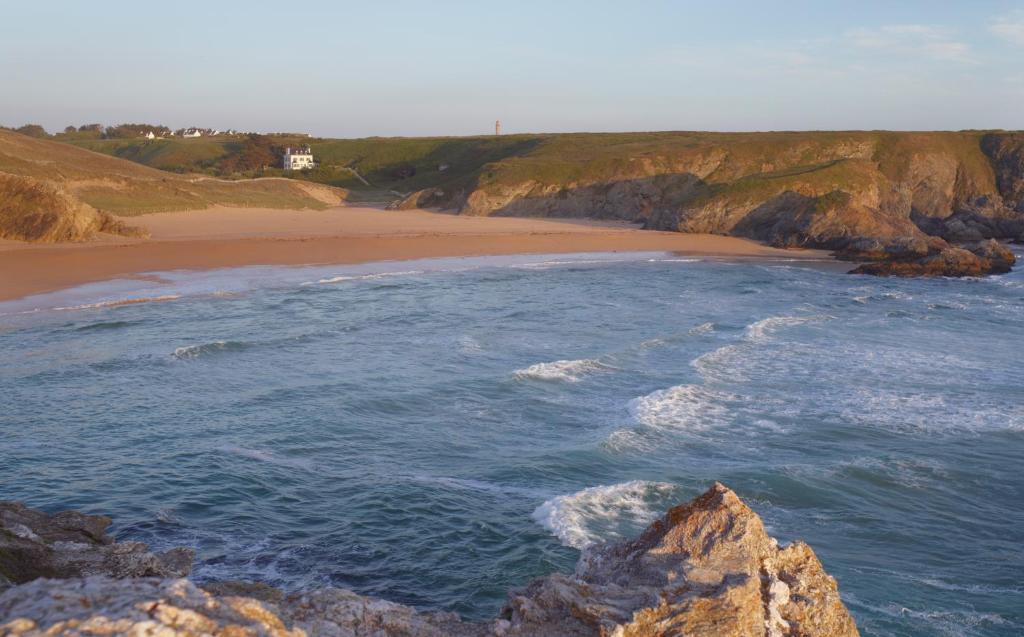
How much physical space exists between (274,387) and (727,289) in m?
19.1

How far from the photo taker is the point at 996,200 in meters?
51.3

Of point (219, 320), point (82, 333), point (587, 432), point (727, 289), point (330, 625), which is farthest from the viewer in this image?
point (727, 289)

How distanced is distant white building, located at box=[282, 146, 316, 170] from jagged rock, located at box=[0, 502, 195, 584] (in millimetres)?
80858

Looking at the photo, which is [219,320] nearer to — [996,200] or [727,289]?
[727,289]

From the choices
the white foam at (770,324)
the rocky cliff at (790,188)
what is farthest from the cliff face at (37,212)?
the rocky cliff at (790,188)

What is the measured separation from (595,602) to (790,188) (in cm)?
4571

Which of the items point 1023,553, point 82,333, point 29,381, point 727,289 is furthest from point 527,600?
point 727,289

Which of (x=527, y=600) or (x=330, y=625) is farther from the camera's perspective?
(x=527, y=600)

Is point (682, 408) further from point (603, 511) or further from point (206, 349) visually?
point (206, 349)

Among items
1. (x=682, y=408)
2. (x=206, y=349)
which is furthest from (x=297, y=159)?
(x=682, y=408)

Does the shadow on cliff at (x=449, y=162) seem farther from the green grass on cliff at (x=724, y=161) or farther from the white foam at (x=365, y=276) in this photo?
the white foam at (x=365, y=276)

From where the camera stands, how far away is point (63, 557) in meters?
6.46

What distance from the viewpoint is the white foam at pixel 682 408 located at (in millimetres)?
13891

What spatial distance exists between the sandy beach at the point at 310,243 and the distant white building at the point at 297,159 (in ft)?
106
